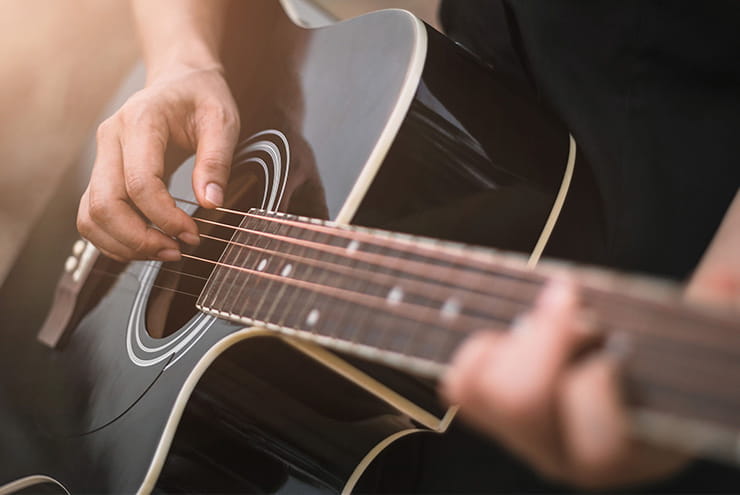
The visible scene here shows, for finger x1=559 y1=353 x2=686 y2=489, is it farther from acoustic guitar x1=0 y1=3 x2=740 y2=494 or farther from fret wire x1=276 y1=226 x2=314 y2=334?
fret wire x1=276 y1=226 x2=314 y2=334

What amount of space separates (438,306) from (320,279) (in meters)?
0.12

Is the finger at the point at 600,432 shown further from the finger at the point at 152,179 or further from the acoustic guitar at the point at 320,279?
the finger at the point at 152,179

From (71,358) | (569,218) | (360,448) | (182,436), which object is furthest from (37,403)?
(569,218)

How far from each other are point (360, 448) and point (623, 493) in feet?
Result: 0.93

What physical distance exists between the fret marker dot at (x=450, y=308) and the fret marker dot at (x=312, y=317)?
0.12 m

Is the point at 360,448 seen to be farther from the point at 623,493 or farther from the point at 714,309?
the point at 714,309

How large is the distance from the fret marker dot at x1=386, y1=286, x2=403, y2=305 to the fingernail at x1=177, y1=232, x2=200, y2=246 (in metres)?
0.34

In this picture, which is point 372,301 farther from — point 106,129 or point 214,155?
point 106,129

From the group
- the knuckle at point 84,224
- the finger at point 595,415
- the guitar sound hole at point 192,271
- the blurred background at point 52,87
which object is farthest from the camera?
the blurred background at point 52,87

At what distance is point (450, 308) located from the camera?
0.37 meters

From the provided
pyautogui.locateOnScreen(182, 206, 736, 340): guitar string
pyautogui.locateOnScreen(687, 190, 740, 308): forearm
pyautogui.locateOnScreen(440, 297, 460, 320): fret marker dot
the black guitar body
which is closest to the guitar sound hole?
the black guitar body

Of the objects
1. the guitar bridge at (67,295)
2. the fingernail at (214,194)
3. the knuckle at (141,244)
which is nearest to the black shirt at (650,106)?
the fingernail at (214,194)

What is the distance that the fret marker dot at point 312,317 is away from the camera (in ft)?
1.48

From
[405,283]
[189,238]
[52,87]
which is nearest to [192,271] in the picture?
[189,238]
